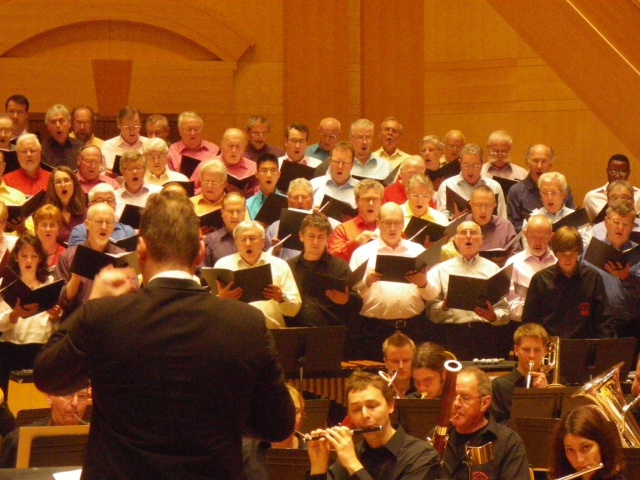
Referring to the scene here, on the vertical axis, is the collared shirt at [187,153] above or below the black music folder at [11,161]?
above

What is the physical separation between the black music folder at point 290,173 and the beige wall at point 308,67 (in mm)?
3081

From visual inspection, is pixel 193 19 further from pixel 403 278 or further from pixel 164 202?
pixel 164 202

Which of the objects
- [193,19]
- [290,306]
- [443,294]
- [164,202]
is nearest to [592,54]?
[443,294]

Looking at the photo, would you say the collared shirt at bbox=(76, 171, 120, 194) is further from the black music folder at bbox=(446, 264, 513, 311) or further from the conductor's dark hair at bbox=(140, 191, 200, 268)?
the conductor's dark hair at bbox=(140, 191, 200, 268)

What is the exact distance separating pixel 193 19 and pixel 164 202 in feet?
28.5

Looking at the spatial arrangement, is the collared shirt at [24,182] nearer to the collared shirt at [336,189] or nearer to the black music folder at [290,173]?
the black music folder at [290,173]

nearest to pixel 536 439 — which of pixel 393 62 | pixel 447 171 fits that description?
pixel 447 171

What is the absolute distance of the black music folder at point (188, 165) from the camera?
8.26 metres

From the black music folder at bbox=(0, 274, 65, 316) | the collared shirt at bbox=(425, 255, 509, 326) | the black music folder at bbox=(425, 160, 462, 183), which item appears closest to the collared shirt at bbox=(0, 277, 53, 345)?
the black music folder at bbox=(0, 274, 65, 316)

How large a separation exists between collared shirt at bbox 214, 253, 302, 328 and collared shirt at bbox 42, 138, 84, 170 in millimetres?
2475

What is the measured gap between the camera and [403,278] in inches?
255

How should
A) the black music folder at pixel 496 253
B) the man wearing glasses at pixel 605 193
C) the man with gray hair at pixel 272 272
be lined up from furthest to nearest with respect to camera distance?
the man wearing glasses at pixel 605 193 < the black music folder at pixel 496 253 < the man with gray hair at pixel 272 272

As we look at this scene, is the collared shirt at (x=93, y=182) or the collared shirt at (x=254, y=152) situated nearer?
the collared shirt at (x=93, y=182)

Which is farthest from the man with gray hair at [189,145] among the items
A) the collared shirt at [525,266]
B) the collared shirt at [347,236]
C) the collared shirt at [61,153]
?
the collared shirt at [525,266]
